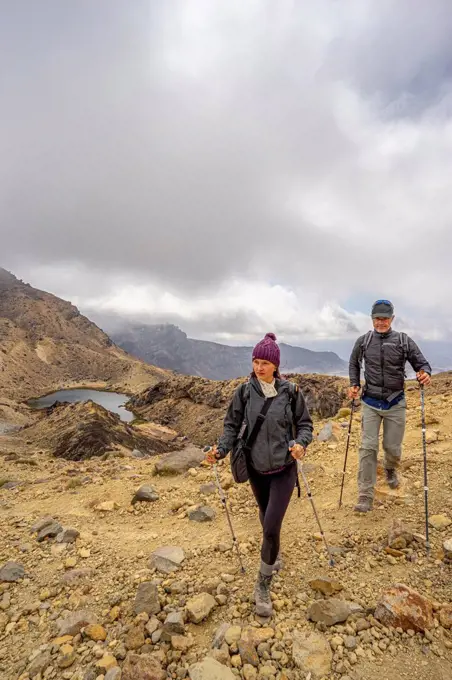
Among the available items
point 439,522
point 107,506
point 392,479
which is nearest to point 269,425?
point 439,522

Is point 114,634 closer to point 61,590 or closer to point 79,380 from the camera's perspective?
point 61,590

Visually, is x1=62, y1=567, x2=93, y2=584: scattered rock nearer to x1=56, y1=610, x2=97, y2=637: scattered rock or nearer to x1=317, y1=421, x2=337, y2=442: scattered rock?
x1=56, y1=610, x2=97, y2=637: scattered rock

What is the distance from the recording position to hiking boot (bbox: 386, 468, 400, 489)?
727 centimetres

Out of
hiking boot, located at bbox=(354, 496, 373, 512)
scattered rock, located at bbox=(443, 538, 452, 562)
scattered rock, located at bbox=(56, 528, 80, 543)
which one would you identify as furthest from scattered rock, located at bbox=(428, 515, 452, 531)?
scattered rock, located at bbox=(56, 528, 80, 543)

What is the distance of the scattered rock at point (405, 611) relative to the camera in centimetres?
373

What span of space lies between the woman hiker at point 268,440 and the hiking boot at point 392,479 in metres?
3.82

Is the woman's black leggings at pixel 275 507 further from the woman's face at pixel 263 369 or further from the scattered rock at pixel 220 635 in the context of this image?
the woman's face at pixel 263 369

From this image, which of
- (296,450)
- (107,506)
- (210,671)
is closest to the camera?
(210,671)

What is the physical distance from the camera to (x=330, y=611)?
4.01m

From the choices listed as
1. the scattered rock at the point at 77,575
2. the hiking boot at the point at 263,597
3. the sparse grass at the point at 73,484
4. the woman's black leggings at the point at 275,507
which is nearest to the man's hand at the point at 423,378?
the woman's black leggings at the point at 275,507

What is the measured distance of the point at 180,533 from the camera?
6918mm

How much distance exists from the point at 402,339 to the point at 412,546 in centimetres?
348

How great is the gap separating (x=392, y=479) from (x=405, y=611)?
383cm

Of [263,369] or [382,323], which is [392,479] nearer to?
[382,323]
